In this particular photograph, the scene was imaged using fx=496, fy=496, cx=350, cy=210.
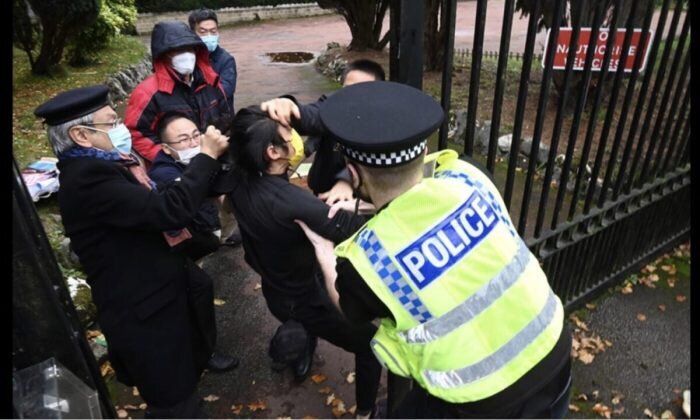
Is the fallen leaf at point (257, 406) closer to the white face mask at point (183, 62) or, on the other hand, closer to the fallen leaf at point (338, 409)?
the fallen leaf at point (338, 409)

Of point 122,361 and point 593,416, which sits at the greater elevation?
point 122,361

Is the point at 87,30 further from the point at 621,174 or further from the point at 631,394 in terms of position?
the point at 631,394

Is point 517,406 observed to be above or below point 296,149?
below

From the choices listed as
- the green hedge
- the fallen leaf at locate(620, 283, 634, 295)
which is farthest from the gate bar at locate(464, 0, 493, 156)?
the green hedge

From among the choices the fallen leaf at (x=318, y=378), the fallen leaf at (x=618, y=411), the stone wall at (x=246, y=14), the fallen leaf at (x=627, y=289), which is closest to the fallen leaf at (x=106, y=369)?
the fallen leaf at (x=318, y=378)

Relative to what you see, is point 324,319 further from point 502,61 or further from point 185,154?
point 502,61

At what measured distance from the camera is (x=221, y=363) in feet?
11.4

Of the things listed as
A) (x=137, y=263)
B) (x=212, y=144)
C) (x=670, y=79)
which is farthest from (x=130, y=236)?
(x=670, y=79)

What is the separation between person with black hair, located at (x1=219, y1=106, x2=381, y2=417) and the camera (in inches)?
87.5

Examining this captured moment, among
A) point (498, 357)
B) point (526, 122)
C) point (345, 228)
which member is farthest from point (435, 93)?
point (498, 357)

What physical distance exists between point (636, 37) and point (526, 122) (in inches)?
162

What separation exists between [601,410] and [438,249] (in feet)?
7.99

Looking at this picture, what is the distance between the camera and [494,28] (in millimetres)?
19875

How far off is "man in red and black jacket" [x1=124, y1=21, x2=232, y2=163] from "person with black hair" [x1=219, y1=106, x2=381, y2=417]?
145cm
